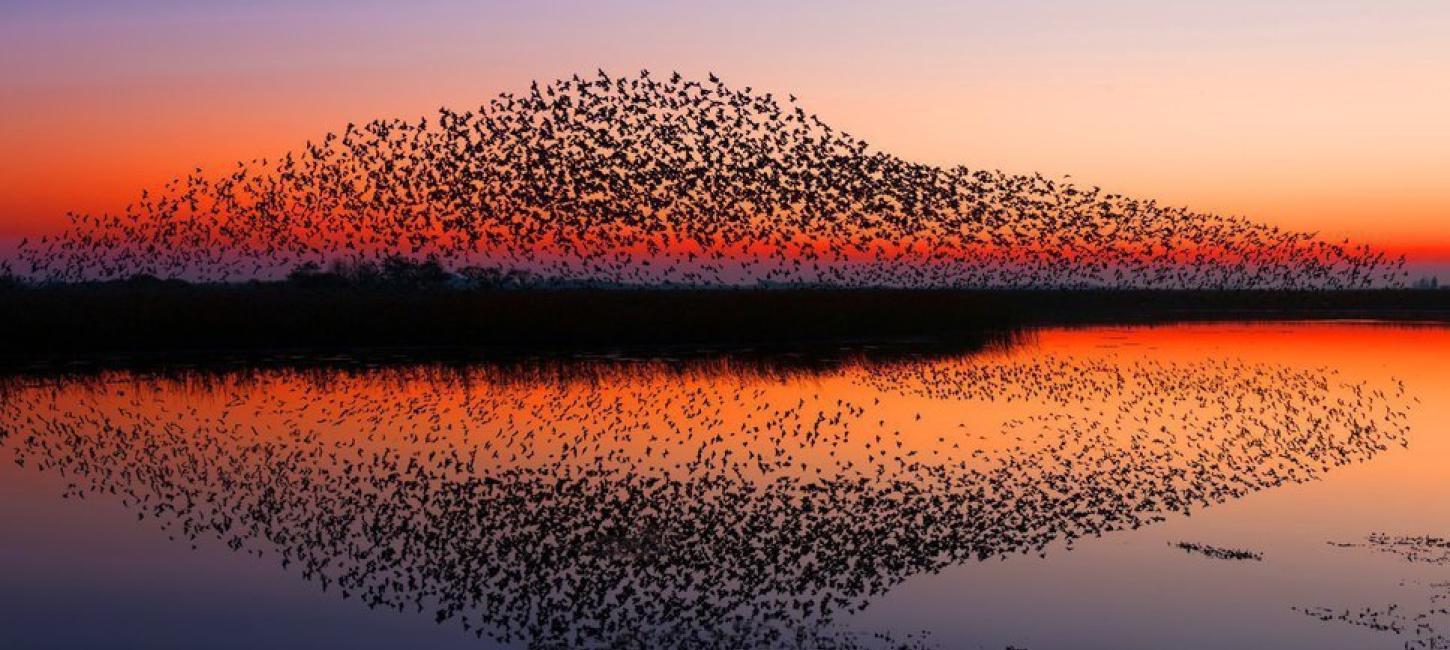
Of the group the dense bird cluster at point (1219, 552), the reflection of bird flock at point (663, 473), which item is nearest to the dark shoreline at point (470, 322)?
the reflection of bird flock at point (663, 473)

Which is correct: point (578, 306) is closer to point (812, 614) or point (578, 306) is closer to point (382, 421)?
point (382, 421)

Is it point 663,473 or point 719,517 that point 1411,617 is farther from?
point 663,473

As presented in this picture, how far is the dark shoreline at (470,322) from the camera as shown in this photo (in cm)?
4044

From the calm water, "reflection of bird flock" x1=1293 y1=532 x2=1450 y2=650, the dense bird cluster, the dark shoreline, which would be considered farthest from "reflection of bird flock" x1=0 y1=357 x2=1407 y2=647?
the dark shoreline

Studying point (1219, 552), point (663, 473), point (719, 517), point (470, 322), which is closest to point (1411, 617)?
point (1219, 552)

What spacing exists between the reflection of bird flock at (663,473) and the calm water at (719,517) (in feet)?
0.22

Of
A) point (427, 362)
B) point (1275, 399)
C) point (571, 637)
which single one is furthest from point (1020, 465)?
point (427, 362)

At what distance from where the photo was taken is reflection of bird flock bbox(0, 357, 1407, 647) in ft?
40.9

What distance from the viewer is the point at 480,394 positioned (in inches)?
1136

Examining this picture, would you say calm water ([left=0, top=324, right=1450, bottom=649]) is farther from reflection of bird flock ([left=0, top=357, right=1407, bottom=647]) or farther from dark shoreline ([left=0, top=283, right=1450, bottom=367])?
dark shoreline ([left=0, top=283, right=1450, bottom=367])

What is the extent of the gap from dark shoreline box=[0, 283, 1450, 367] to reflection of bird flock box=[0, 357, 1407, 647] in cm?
938

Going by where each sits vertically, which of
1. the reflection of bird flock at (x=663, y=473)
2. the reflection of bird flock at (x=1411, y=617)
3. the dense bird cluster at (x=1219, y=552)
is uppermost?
the reflection of bird flock at (x=1411, y=617)

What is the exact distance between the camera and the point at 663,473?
19.0 meters

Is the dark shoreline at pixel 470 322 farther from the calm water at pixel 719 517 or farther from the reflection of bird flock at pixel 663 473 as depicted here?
the calm water at pixel 719 517
